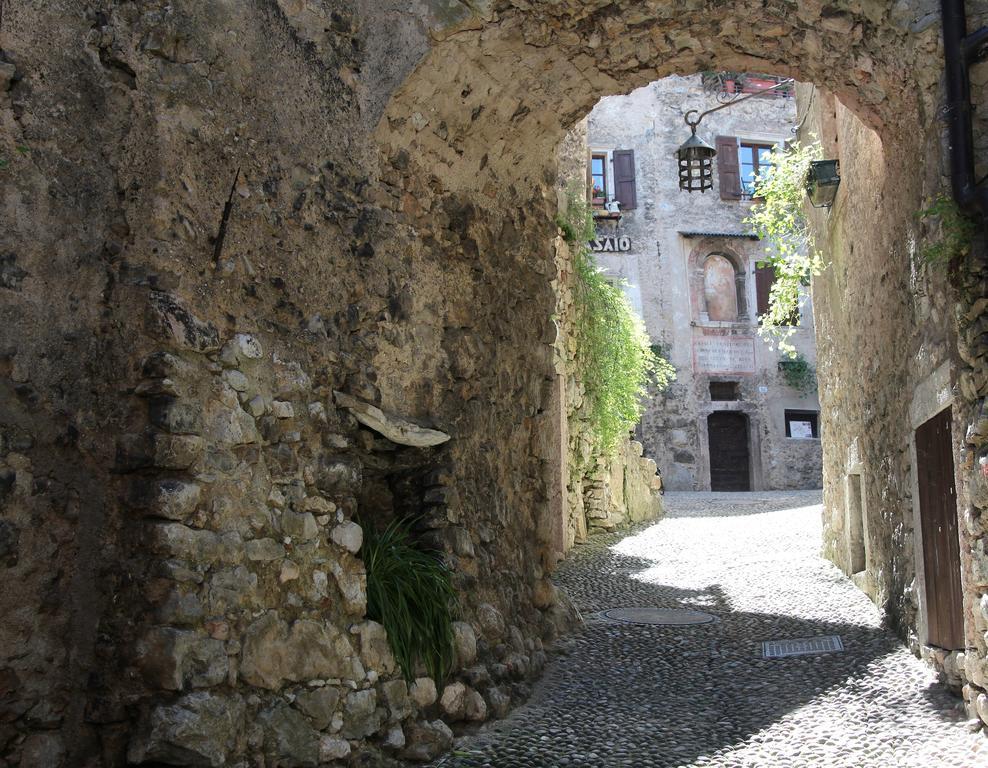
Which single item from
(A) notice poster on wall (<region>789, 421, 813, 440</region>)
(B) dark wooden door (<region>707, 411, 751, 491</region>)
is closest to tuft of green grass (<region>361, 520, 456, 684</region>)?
(B) dark wooden door (<region>707, 411, 751, 491</region>)

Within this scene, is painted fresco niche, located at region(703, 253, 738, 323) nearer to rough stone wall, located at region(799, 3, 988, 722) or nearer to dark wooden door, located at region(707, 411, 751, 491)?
dark wooden door, located at region(707, 411, 751, 491)

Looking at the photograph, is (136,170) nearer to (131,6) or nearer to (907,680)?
(131,6)

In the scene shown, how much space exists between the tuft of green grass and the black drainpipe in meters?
2.71

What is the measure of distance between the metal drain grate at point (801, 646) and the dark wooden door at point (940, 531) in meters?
0.88

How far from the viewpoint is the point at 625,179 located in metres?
21.8

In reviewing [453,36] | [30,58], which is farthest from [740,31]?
[30,58]

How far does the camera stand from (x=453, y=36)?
4566 mm

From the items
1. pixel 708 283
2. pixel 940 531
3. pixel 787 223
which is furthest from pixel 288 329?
pixel 708 283

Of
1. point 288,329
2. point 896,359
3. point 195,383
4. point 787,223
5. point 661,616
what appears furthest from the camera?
point 787,223

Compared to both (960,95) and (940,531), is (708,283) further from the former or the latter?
(960,95)

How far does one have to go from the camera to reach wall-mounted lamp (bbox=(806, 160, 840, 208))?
7.84 metres

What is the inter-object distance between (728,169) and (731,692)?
18283 millimetres

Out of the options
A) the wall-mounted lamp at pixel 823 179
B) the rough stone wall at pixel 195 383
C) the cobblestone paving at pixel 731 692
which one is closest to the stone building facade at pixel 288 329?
the rough stone wall at pixel 195 383

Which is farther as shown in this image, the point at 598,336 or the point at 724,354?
the point at 724,354
